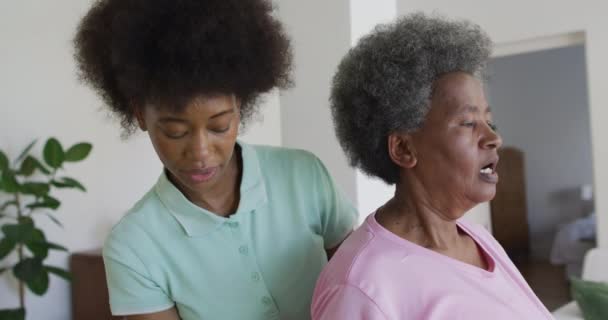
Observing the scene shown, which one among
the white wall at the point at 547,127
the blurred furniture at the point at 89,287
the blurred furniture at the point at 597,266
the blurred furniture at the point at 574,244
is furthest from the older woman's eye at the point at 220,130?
the white wall at the point at 547,127

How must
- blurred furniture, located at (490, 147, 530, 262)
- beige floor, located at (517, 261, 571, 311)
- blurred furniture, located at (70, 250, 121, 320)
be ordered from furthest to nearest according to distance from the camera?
1. blurred furniture, located at (490, 147, 530, 262)
2. beige floor, located at (517, 261, 571, 311)
3. blurred furniture, located at (70, 250, 121, 320)

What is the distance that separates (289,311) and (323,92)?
351 centimetres

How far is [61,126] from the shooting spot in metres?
3.45

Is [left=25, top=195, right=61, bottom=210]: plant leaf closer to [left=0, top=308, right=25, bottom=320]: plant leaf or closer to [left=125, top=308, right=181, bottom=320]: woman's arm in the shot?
[left=0, top=308, right=25, bottom=320]: plant leaf

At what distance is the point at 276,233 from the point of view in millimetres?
1308

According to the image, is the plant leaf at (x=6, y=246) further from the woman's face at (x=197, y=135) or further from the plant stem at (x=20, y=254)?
the woman's face at (x=197, y=135)

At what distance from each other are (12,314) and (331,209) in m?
2.25

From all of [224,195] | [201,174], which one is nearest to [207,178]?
[201,174]

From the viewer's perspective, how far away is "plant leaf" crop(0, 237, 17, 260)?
2959 millimetres

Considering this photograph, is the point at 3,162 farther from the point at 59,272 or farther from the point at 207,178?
the point at 207,178

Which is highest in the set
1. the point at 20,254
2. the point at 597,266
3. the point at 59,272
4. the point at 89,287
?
the point at 20,254

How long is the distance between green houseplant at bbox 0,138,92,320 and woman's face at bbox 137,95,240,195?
2143 millimetres

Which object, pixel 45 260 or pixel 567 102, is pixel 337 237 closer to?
pixel 45 260

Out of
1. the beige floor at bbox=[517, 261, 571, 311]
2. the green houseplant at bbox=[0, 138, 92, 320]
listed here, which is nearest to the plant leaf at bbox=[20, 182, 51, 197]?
the green houseplant at bbox=[0, 138, 92, 320]
